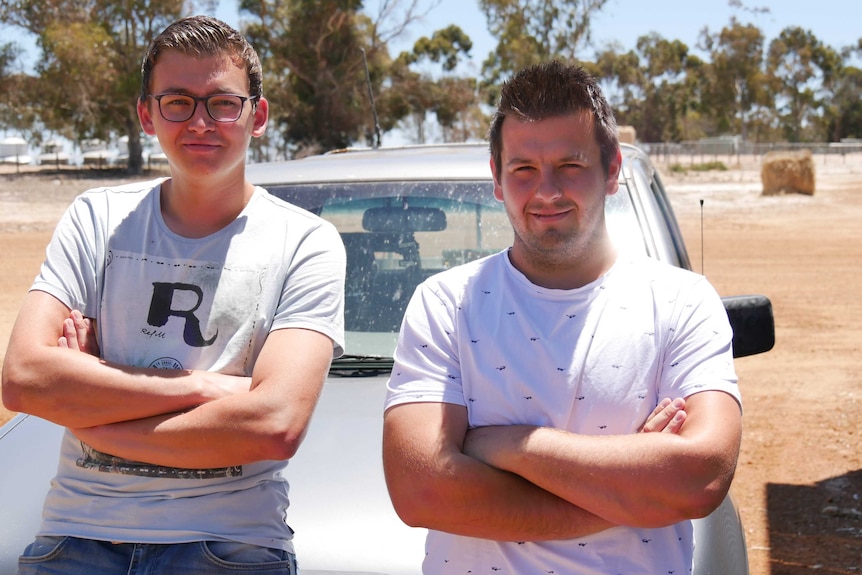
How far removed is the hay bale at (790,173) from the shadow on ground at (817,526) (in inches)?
1137

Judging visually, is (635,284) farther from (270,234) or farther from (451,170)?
(451,170)

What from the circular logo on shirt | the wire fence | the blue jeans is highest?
the wire fence

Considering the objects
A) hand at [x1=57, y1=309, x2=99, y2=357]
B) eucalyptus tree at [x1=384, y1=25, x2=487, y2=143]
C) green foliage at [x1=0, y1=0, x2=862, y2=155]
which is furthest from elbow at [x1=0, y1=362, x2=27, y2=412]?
eucalyptus tree at [x1=384, y1=25, x2=487, y2=143]

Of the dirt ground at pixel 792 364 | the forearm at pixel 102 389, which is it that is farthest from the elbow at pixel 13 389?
the dirt ground at pixel 792 364

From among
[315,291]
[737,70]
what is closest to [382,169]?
[315,291]

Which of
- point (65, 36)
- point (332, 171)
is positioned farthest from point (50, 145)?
point (332, 171)

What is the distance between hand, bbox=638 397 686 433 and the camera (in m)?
2.04

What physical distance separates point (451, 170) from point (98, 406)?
181cm

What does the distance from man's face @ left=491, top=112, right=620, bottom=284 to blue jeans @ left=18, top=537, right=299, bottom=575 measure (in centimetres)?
88

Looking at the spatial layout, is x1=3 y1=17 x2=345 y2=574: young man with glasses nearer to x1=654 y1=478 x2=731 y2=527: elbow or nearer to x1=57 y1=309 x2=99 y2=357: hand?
x1=57 y1=309 x2=99 y2=357: hand

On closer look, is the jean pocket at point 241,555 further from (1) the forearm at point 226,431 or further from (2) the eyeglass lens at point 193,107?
(2) the eyeglass lens at point 193,107

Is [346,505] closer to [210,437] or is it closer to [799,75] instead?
[210,437]

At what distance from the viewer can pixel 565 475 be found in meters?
1.98

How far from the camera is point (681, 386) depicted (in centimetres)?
212
